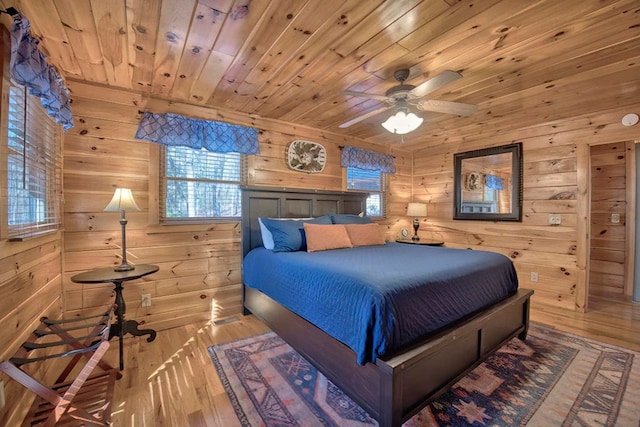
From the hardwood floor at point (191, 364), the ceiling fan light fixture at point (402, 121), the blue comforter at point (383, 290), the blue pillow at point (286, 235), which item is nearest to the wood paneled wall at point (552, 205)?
the hardwood floor at point (191, 364)

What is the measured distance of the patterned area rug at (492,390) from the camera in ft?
5.22

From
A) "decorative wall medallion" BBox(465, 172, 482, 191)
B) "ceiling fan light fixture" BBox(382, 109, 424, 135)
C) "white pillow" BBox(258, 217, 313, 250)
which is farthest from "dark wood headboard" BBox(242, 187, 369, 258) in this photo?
"decorative wall medallion" BBox(465, 172, 482, 191)

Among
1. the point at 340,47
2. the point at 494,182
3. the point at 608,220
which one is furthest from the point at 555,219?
the point at 340,47

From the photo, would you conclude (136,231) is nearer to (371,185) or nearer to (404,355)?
(404,355)

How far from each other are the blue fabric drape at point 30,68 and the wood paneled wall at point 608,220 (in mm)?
5890

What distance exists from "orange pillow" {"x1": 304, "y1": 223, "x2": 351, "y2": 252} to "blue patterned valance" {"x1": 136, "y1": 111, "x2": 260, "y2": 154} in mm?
1213

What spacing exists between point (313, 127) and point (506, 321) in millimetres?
3015

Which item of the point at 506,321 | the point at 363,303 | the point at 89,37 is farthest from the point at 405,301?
the point at 89,37

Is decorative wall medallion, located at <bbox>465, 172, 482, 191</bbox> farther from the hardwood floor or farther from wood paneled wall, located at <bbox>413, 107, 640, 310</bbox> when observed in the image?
the hardwood floor

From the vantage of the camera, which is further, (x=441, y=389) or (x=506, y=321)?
(x=506, y=321)

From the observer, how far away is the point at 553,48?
190 centimetres

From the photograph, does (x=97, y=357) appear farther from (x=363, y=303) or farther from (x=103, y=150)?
(x=103, y=150)

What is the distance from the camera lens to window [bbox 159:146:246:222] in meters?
2.83

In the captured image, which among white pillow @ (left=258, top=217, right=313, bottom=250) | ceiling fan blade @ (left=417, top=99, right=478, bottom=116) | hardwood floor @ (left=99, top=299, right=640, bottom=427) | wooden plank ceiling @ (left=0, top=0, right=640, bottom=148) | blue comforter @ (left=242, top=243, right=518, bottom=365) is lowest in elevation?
hardwood floor @ (left=99, top=299, right=640, bottom=427)
